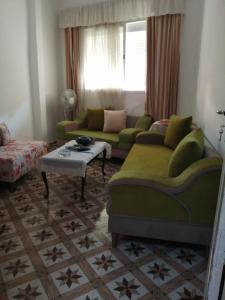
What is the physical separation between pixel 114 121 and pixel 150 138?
98cm

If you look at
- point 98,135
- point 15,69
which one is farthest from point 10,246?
point 15,69

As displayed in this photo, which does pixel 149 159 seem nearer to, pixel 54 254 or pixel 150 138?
pixel 150 138

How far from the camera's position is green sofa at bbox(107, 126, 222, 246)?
5.64ft

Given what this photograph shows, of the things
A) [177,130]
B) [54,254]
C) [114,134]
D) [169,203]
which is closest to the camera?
[169,203]

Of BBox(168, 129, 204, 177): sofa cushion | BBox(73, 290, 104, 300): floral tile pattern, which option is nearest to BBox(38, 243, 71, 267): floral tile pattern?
BBox(73, 290, 104, 300): floral tile pattern

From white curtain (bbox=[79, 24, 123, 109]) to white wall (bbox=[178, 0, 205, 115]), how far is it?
114 centimetres

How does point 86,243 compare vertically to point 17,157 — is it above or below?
below

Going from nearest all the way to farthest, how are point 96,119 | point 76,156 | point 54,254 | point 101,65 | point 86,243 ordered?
point 54,254 < point 86,243 < point 76,156 < point 96,119 < point 101,65

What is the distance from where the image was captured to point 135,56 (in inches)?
173

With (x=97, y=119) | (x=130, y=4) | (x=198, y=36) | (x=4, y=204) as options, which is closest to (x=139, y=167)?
(x=4, y=204)

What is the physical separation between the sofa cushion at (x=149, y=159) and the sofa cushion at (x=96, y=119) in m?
1.21

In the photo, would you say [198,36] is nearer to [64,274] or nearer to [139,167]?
[139,167]

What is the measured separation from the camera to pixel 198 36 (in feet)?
12.4

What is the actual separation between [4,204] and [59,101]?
122 inches
